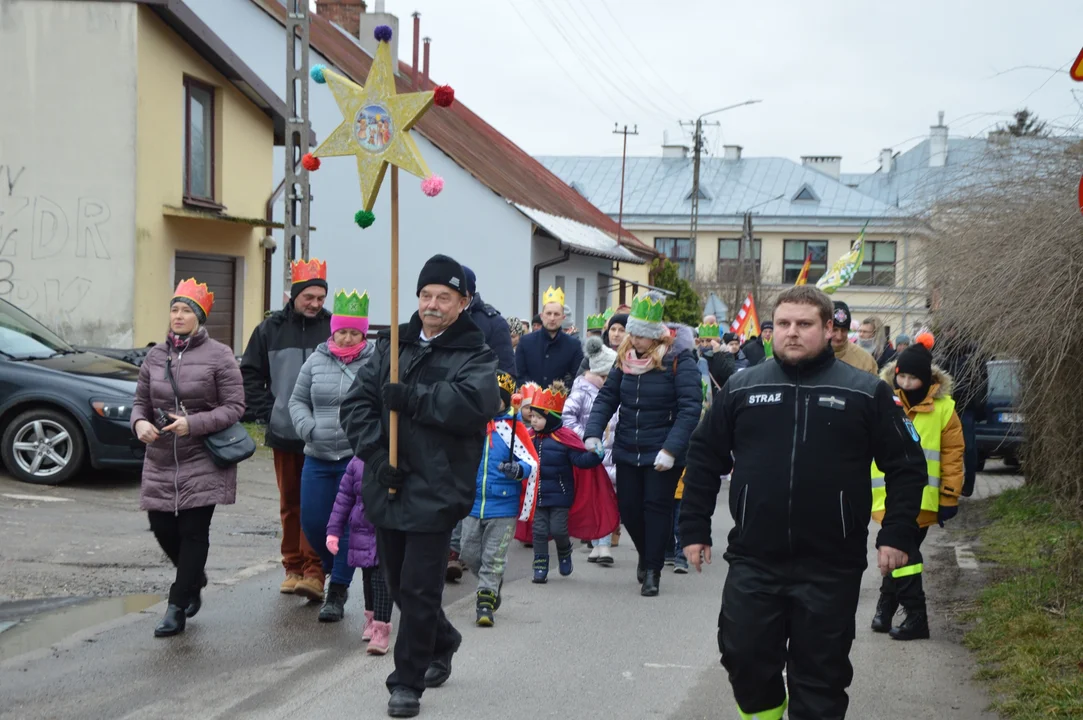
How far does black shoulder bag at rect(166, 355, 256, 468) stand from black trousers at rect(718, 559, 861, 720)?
328cm

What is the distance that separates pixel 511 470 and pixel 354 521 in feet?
3.98

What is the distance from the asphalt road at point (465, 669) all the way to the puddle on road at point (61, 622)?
12 centimetres

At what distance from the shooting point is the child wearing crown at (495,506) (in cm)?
793

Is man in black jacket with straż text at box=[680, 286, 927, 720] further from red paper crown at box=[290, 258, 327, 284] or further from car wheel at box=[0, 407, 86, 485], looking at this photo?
car wheel at box=[0, 407, 86, 485]

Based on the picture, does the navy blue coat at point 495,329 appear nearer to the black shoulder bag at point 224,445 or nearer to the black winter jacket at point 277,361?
the black winter jacket at point 277,361

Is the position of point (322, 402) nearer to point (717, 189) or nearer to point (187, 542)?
point (187, 542)

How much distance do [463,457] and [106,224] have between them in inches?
487

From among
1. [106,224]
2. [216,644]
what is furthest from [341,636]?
[106,224]

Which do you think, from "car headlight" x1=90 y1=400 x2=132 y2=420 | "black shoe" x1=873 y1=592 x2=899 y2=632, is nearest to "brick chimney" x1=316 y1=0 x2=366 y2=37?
"car headlight" x1=90 y1=400 x2=132 y2=420

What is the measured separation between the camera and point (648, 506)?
29.4ft

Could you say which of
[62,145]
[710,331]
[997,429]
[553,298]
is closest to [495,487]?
[553,298]

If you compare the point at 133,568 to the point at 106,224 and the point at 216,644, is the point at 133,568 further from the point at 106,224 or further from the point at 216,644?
A: the point at 106,224

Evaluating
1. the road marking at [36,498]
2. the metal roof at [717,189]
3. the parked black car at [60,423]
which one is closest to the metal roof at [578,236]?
the parked black car at [60,423]

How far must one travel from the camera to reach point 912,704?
20.6 feet
